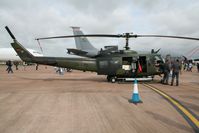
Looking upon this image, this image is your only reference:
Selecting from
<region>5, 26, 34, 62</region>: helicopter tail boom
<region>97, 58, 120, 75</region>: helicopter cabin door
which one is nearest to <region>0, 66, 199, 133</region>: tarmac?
<region>97, 58, 120, 75</region>: helicopter cabin door

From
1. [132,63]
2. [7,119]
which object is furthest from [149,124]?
[132,63]

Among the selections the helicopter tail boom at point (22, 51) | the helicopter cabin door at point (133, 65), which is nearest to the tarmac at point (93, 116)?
the helicopter cabin door at point (133, 65)

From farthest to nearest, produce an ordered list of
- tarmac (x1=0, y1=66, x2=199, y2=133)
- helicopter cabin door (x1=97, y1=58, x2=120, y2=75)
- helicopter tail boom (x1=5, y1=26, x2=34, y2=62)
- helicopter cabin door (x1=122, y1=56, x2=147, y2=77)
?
helicopter tail boom (x1=5, y1=26, x2=34, y2=62) < helicopter cabin door (x1=97, y1=58, x2=120, y2=75) < helicopter cabin door (x1=122, y1=56, x2=147, y2=77) < tarmac (x1=0, y1=66, x2=199, y2=133)

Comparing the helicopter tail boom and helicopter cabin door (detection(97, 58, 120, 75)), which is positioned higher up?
the helicopter tail boom

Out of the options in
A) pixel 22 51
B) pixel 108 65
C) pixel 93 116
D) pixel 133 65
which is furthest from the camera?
pixel 22 51

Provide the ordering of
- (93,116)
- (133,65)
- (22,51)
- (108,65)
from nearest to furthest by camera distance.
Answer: (93,116) → (133,65) → (108,65) → (22,51)

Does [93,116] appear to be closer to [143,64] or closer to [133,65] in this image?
[133,65]

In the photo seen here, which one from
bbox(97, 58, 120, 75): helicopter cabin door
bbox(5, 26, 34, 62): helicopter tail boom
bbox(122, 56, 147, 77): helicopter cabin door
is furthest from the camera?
bbox(5, 26, 34, 62): helicopter tail boom

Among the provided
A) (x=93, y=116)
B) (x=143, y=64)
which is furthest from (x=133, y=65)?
(x=93, y=116)

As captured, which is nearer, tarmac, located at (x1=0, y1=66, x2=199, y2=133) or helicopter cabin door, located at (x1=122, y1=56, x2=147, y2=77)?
tarmac, located at (x1=0, y1=66, x2=199, y2=133)

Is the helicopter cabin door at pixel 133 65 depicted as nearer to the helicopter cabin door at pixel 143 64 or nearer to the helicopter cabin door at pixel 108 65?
the helicopter cabin door at pixel 143 64

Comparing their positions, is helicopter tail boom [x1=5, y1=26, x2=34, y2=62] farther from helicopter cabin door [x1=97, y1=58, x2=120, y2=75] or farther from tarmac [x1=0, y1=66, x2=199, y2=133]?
tarmac [x1=0, y1=66, x2=199, y2=133]

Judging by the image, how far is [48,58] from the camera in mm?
17766

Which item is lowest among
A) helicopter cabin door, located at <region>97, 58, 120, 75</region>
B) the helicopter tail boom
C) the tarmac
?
the tarmac
